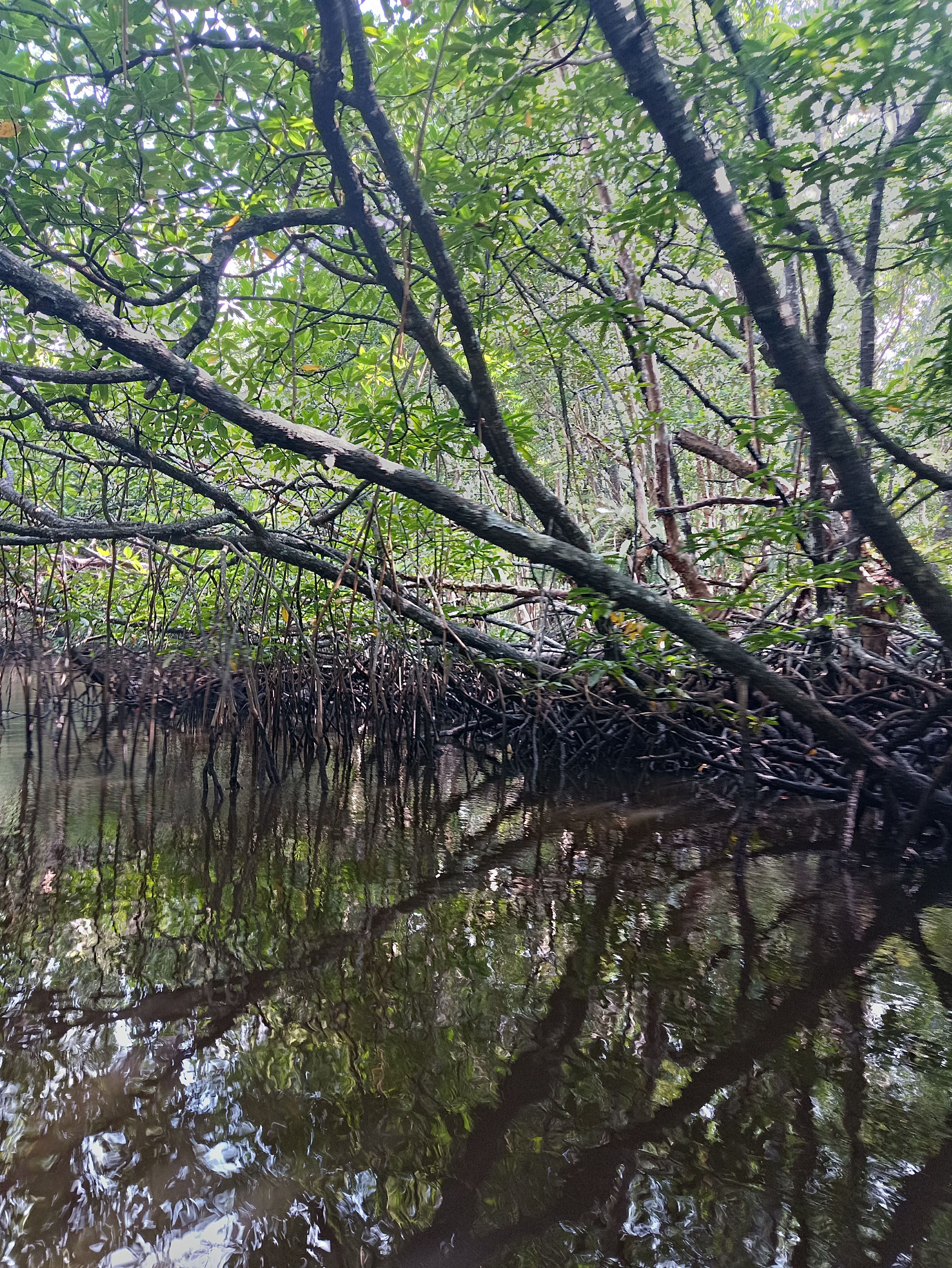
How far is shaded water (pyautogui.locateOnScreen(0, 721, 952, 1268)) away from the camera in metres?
0.90

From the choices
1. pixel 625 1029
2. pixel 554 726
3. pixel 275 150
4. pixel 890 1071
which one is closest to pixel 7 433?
pixel 275 150

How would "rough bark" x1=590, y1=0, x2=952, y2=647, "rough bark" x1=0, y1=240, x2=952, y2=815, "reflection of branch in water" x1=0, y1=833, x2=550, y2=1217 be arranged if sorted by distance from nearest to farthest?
"reflection of branch in water" x1=0, y1=833, x2=550, y2=1217, "rough bark" x1=590, y1=0, x2=952, y2=647, "rough bark" x1=0, y1=240, x2=952, y2=815

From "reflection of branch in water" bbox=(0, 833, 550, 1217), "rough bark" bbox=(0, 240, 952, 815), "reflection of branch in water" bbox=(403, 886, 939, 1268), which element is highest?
"rough bark" bbox=(0, 240, 952, 815)

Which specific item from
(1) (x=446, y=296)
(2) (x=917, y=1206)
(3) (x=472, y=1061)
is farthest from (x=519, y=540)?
(2) (x=917, y=1206)

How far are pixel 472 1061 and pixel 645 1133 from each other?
33 centimetres

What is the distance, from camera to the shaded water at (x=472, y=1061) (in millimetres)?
904

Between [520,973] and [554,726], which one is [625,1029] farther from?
[554,726]

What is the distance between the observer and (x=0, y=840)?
2645 mm

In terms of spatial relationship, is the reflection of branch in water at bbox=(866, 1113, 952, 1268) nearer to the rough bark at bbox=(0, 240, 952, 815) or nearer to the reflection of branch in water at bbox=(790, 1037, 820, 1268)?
the reflection of branch in water at bbox=(790, 1037, 820, 1268)

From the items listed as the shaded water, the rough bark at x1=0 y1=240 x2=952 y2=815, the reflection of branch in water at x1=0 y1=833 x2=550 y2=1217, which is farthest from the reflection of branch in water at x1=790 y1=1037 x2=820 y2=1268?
the rough bark at x1=0 y1=240 x2=952 y2=815

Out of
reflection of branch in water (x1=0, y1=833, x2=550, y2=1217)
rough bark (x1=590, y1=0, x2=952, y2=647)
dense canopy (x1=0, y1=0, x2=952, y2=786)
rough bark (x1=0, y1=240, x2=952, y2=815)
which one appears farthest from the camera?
rough bark (x1=0, y1=240, x2=952, y2=815)

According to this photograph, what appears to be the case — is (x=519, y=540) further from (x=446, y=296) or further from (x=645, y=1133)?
(x=645, y=1133)

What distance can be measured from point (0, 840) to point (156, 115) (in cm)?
280

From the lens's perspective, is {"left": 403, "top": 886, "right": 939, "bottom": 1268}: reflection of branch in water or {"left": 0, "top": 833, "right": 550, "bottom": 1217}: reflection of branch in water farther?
{"left": 0, "top": 833, "right": 550, "bottom": 1217}: reflection of branch in water
